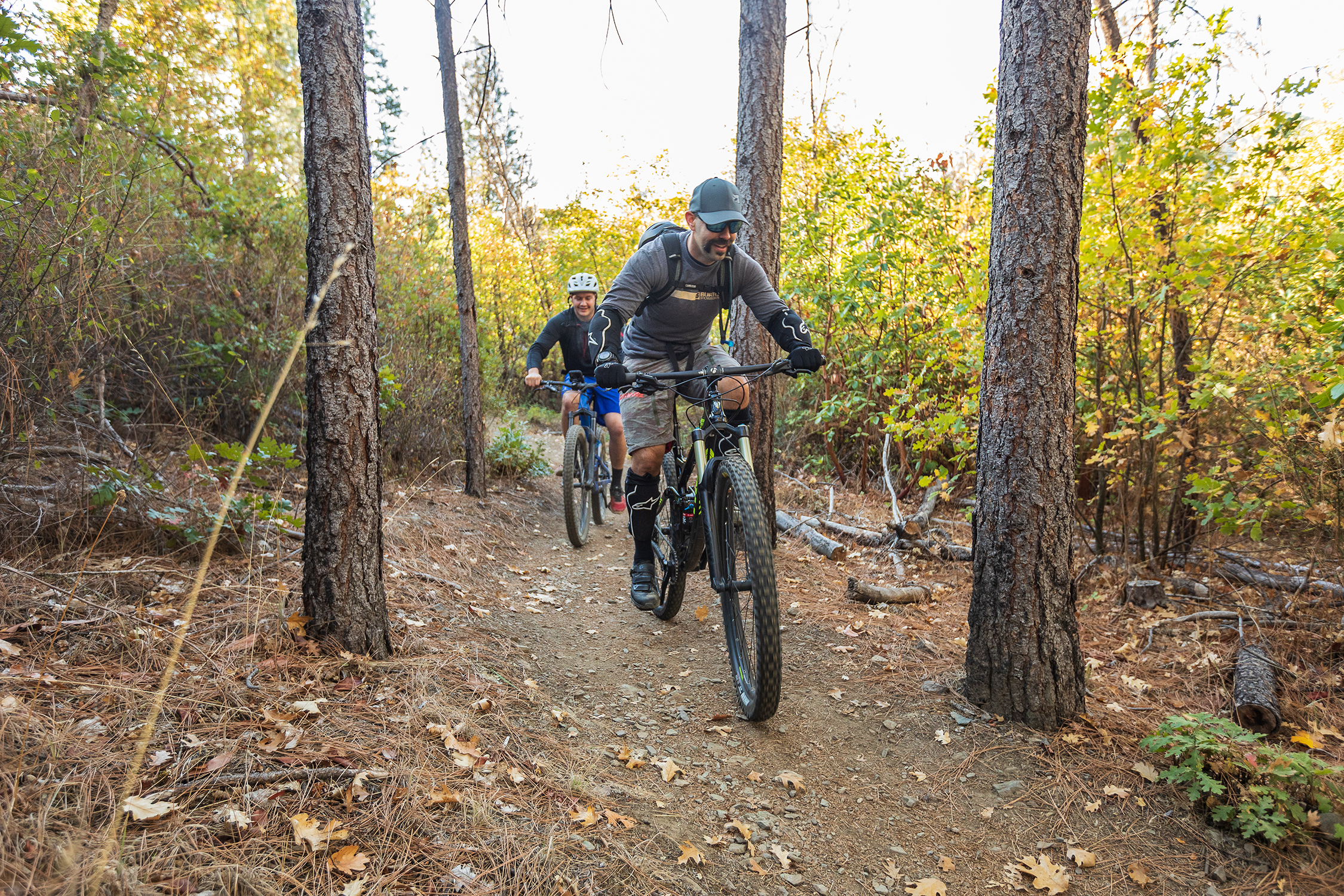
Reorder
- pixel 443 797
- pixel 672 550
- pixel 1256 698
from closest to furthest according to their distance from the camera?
pixel 443 797 < pixel 1256 698 < pixel 672 550

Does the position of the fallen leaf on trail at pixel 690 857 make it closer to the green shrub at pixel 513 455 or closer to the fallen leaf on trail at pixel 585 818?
the fallen leaf on trail at pixel 585 818

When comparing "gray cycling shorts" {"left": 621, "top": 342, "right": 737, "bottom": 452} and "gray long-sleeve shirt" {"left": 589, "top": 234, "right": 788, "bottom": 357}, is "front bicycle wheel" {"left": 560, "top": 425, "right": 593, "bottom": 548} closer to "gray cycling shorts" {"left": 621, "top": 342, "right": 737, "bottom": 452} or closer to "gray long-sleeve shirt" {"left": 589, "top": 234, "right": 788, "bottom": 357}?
"gray cycling shorts" {"left": 621, "top": 342, "right": 737, "bottom": 452}

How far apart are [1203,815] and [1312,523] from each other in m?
2.61

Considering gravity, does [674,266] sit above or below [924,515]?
above

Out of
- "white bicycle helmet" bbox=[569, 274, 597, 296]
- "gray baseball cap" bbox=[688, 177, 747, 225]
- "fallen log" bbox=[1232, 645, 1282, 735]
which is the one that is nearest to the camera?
"fallen log" bbox=[1232, 645, 1282, 735]

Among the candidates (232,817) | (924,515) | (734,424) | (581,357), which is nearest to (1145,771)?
(734,424)

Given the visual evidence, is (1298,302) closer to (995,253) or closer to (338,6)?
(995,253)

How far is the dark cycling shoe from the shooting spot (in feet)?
15.0

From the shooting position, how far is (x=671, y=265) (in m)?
3.98

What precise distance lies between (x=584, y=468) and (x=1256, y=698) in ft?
17.2

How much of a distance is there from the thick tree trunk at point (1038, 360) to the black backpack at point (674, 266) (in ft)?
4.78

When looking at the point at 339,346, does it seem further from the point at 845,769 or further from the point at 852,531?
the point at 852,531

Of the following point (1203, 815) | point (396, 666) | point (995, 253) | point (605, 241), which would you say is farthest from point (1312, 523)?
point (605, 241)

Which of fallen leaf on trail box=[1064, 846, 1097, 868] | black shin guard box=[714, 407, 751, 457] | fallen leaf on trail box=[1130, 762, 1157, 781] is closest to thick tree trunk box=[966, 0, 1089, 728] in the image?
fallen leaf on trail box=[1130, 762, 1157, 781]
